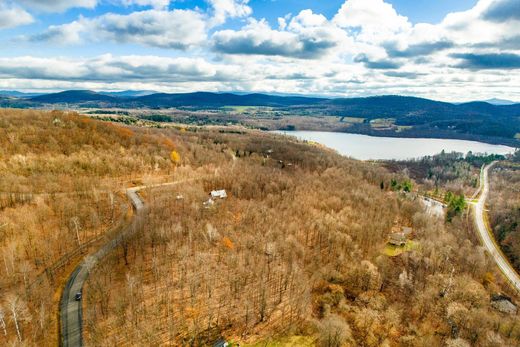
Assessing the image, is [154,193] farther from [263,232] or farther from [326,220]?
[326,220]

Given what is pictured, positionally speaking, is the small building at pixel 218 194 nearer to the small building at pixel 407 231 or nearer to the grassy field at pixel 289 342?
the grassy field at pixel 289 342

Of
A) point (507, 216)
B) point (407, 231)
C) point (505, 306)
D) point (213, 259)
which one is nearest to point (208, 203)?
point (213, 259)

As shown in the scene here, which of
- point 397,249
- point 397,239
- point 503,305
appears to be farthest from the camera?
point 397,239

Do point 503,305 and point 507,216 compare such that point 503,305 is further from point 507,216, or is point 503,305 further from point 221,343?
point 507,216

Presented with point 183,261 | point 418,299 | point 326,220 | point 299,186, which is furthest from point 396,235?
point 183,261

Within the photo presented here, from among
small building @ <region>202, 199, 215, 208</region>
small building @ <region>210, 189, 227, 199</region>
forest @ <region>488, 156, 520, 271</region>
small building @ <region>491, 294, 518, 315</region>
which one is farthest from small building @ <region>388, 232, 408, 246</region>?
small building @ <region>202, 199, 215, 208</region>

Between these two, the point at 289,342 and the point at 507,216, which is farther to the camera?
the point at 507,216
